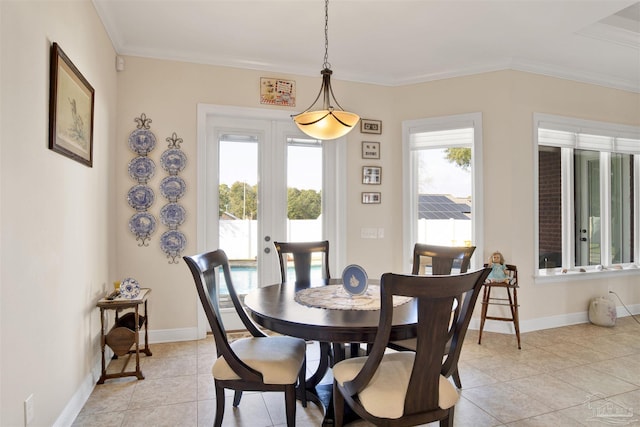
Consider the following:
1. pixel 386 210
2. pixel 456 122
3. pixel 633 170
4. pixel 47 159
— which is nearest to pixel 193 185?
pixel 47 159

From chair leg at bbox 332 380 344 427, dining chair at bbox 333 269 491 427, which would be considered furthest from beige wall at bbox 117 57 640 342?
dining chair at bbox 333 269 491 427

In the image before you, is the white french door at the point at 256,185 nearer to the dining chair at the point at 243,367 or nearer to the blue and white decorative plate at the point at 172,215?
the blue and white decorative plate at the point at 172,215

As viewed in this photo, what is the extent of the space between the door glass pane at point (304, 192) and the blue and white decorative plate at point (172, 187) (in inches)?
42.9

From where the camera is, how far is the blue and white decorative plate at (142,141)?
3.42 meters

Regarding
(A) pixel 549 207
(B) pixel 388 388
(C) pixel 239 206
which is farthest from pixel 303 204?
(A) pixel 549 207

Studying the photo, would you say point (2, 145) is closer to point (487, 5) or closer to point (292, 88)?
point (292, 88)

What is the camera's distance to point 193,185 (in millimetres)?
3600

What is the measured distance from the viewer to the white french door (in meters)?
3.74

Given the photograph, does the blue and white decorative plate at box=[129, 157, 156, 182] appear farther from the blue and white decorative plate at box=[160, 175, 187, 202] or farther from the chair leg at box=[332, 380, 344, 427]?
the chair leg at box=[332, 380, 344, 427]

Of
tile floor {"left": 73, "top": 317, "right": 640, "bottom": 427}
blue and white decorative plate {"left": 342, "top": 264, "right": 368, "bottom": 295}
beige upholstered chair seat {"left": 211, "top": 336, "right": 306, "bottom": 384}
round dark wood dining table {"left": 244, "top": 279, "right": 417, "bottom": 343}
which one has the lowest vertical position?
tile floor {"left": 73, "top": 317, "right": 640, "bottom": 427}

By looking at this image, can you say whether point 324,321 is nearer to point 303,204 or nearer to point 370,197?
point 303,204

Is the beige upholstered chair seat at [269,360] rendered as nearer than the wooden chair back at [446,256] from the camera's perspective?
Yes

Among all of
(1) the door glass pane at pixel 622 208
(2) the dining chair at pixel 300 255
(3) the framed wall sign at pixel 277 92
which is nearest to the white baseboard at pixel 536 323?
(1) the door glass pane at pixel 622 208

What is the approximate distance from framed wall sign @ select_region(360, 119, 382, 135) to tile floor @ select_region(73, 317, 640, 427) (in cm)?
239
